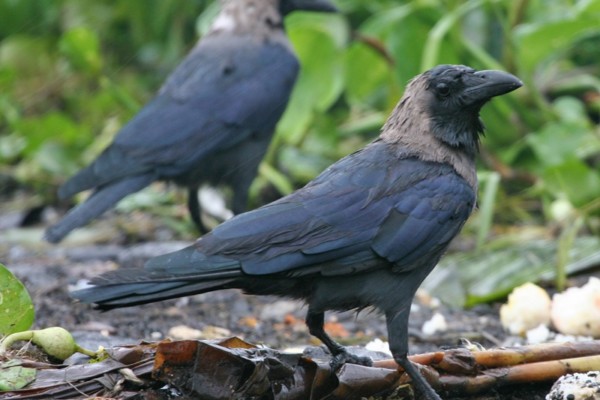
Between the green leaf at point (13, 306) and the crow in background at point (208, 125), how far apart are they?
2.12 m

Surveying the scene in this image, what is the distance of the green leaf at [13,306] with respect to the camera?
3.15 m

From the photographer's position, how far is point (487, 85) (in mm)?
3762

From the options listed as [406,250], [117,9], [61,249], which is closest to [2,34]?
[117,9]

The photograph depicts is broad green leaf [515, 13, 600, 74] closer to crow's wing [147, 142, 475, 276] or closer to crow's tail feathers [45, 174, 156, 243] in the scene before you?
crow's tail feathers [45, 174, 156, 243]

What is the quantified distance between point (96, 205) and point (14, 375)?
8.61 ft

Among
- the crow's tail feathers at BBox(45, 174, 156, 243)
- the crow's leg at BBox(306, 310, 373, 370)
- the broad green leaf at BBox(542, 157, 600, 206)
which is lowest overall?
the crow's tail feathers at BBox(45, 174, 156, 243)

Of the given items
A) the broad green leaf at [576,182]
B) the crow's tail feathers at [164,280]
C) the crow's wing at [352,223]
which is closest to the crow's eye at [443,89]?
the crow's wing at [352,223]

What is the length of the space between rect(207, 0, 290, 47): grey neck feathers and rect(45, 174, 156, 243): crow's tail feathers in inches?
47.1

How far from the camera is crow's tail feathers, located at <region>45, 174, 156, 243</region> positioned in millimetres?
5258

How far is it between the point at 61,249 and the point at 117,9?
3108mm

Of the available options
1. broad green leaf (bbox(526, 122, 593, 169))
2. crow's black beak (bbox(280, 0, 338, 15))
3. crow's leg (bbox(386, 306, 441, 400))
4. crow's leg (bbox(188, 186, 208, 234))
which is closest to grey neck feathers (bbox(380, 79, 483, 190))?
crow's leg (bbox(386, 306, 441, 400))

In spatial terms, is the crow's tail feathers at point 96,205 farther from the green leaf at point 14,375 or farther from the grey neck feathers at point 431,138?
the green leaf at point 14,375

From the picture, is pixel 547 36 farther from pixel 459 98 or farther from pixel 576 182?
pixel 459 98

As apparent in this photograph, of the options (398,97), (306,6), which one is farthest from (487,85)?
(306,6)
